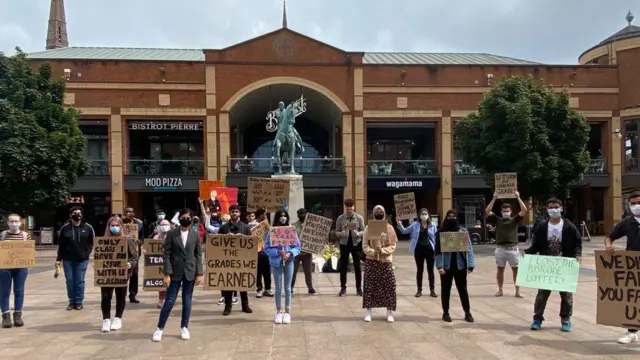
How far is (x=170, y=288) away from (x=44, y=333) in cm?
232

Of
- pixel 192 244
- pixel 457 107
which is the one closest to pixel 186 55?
pixel 457 107

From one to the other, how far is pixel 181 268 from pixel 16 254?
3.06m

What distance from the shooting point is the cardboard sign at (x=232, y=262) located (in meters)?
7.98

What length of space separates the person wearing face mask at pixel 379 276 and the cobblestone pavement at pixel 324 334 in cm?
34

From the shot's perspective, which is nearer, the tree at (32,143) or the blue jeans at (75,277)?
the blue jeans at (75,277)

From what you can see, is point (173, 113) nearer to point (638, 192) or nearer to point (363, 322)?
point (363, 322)

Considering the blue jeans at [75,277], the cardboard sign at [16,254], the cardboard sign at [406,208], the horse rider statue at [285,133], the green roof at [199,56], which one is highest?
the green roof at [199,56]

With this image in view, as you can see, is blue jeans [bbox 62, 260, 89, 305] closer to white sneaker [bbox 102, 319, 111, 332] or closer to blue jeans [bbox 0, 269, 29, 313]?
blue jeans [bbox 0, 269, 29, 313]

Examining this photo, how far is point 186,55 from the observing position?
3809cm

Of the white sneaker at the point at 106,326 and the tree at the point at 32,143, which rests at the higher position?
the tree at the point at 32,143

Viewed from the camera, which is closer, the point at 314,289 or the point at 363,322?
the point at 363,322

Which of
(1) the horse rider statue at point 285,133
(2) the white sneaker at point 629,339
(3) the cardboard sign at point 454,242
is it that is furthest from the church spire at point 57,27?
(2) the white sneaker at point 629,339

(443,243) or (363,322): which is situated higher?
(443,243)

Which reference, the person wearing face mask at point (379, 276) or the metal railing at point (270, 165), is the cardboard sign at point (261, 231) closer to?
the person wearing face mask at point (379, 276)
